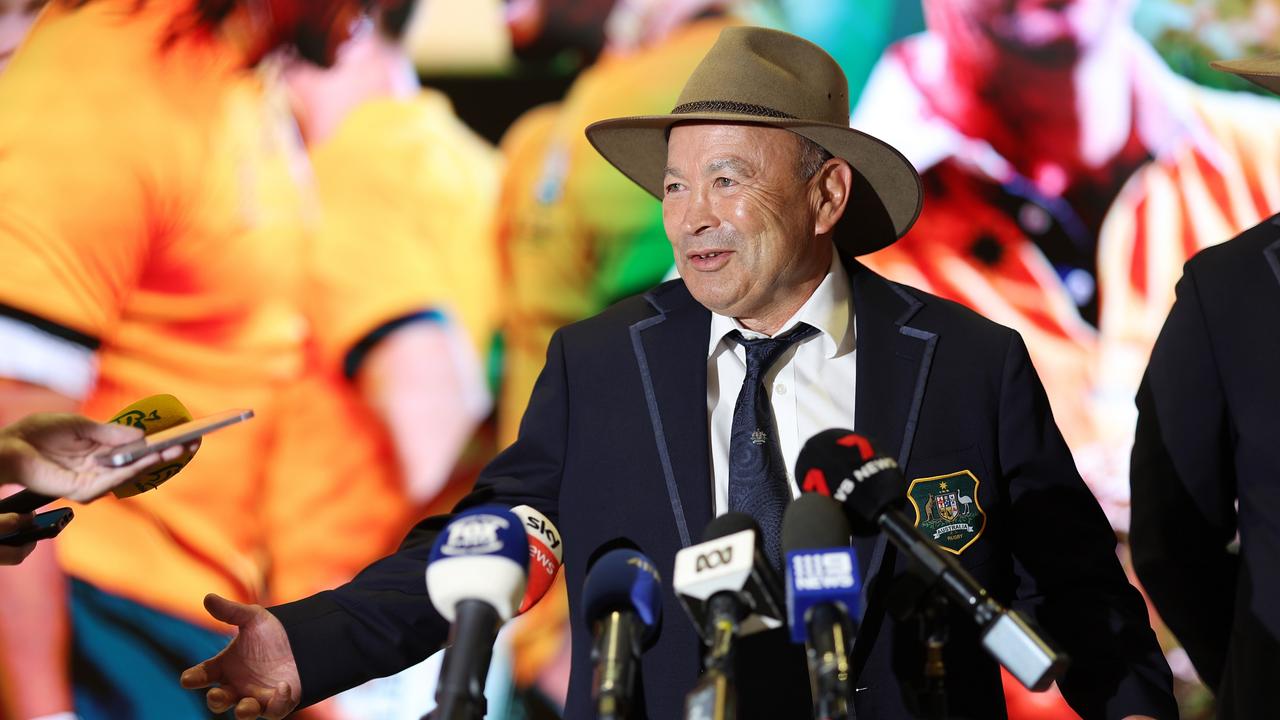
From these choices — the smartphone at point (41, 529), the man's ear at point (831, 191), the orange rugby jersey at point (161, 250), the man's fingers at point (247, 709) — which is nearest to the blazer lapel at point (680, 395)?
the man's ear at point (831, 191)

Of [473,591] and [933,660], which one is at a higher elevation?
[473,591]

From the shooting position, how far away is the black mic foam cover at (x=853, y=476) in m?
1.55

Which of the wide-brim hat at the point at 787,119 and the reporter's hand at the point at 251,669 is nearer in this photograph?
the reporter's hand at the point at 251,669

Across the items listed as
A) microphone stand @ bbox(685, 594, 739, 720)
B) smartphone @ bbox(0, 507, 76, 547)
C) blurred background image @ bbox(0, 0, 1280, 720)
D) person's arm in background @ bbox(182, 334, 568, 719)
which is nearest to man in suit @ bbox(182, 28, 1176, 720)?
person's arm in background @ bbox(182, 334, 568, 719)

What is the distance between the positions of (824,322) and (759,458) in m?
0.35

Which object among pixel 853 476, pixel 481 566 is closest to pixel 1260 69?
pixel 853 476

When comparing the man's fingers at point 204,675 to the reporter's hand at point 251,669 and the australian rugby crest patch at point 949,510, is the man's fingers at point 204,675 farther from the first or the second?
the australian rugby crest patch at point 949,510

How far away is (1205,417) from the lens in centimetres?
225

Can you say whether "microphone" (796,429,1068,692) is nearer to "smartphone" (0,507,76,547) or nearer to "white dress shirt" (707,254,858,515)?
"white dress shirt" (707,254,858,515)

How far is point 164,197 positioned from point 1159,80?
11.0 feet

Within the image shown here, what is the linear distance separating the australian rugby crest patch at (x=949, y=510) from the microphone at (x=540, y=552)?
625mm

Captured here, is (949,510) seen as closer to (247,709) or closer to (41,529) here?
(247,709)

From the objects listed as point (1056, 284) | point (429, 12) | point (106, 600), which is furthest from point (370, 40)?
point (1056, 284)

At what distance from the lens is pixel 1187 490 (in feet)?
7.57
